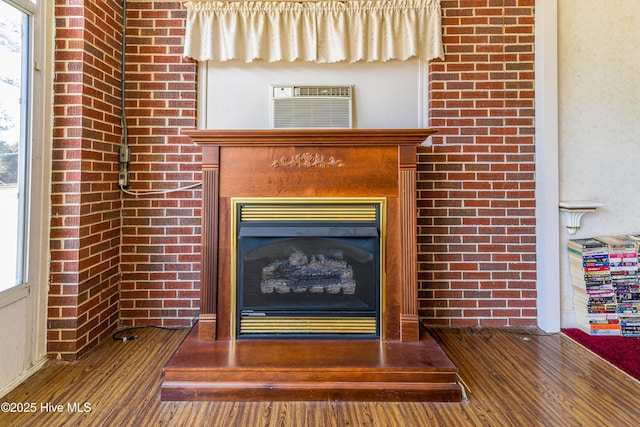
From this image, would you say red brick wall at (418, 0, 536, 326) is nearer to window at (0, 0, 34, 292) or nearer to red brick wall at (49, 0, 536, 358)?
red brick wall at (49, 0, 536, 358)

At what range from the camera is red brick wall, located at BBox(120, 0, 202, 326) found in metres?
2.38

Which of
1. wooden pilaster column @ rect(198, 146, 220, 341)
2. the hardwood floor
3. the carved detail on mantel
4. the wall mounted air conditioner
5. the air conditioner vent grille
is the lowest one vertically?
the hardwood floor

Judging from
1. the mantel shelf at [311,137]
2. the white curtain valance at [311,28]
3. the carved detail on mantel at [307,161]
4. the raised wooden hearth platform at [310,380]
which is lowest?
the raised wooden hearth platform at [310,380]

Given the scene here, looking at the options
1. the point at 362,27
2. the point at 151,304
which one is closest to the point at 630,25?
the point at 362,27

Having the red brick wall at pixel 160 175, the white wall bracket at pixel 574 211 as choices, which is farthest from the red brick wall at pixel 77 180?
the white wall bracket at pixel 574 211

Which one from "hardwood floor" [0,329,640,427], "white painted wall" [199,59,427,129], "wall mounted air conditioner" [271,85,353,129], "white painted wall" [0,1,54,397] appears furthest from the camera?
"white painted wall" [199,59,427,129]

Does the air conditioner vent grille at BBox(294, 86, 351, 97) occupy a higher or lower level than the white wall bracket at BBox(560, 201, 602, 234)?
higher

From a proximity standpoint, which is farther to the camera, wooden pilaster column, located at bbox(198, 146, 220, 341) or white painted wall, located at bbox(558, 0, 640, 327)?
white painted wall, located at bbox(558, 0, 640, 327)

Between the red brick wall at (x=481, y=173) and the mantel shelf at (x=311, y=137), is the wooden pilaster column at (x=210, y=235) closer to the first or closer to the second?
the mantel shelf at (x=311, y=137)

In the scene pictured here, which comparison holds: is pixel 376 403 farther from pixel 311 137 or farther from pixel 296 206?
pixel 311 137

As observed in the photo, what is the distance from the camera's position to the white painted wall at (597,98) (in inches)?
92.0

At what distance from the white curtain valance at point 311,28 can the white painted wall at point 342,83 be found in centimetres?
9

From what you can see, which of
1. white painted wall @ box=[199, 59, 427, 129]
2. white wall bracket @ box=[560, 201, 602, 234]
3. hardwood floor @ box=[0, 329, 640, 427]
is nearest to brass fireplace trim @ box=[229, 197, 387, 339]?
hardwood floor @ box=[0, 329, 640, 427]

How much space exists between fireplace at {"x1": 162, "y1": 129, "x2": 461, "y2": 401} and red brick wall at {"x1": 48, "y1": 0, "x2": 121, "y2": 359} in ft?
2.28
